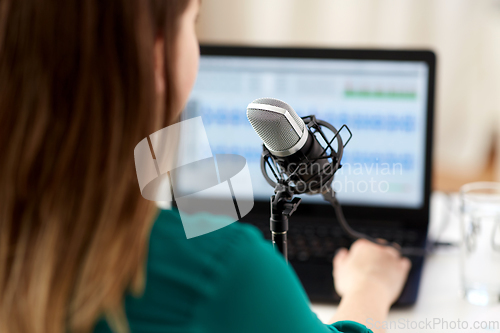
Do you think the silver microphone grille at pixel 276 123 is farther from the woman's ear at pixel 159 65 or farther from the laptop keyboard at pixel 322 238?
the laptop keyboard at pixel 322 238

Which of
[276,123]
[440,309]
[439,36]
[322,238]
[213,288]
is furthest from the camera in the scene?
[439,36]

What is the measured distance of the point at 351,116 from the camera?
90cm

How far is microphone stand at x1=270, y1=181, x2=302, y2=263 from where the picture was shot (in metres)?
0.53

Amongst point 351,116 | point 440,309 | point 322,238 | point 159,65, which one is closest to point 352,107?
point 351,116

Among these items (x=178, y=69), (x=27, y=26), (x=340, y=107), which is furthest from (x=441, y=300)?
(x=27, y=26)

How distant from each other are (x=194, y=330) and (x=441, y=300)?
480mm

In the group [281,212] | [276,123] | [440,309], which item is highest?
[276,123]

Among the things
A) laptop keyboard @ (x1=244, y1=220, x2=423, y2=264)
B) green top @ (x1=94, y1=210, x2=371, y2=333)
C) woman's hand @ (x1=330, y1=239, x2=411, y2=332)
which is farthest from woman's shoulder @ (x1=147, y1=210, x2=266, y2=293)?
laptop keyboard @ (x1=244, y1=220, x2=423, y2=264)

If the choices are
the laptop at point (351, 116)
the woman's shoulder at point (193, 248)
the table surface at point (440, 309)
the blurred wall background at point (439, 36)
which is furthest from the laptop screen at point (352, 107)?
the blurred wall background at point (439, 36)

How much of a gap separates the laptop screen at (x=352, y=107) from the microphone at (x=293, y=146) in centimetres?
33

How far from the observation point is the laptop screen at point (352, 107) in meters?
0.88

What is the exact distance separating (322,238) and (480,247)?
0.27m

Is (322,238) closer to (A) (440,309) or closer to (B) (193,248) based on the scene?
(A) (440,309)

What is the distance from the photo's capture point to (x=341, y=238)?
863mm
